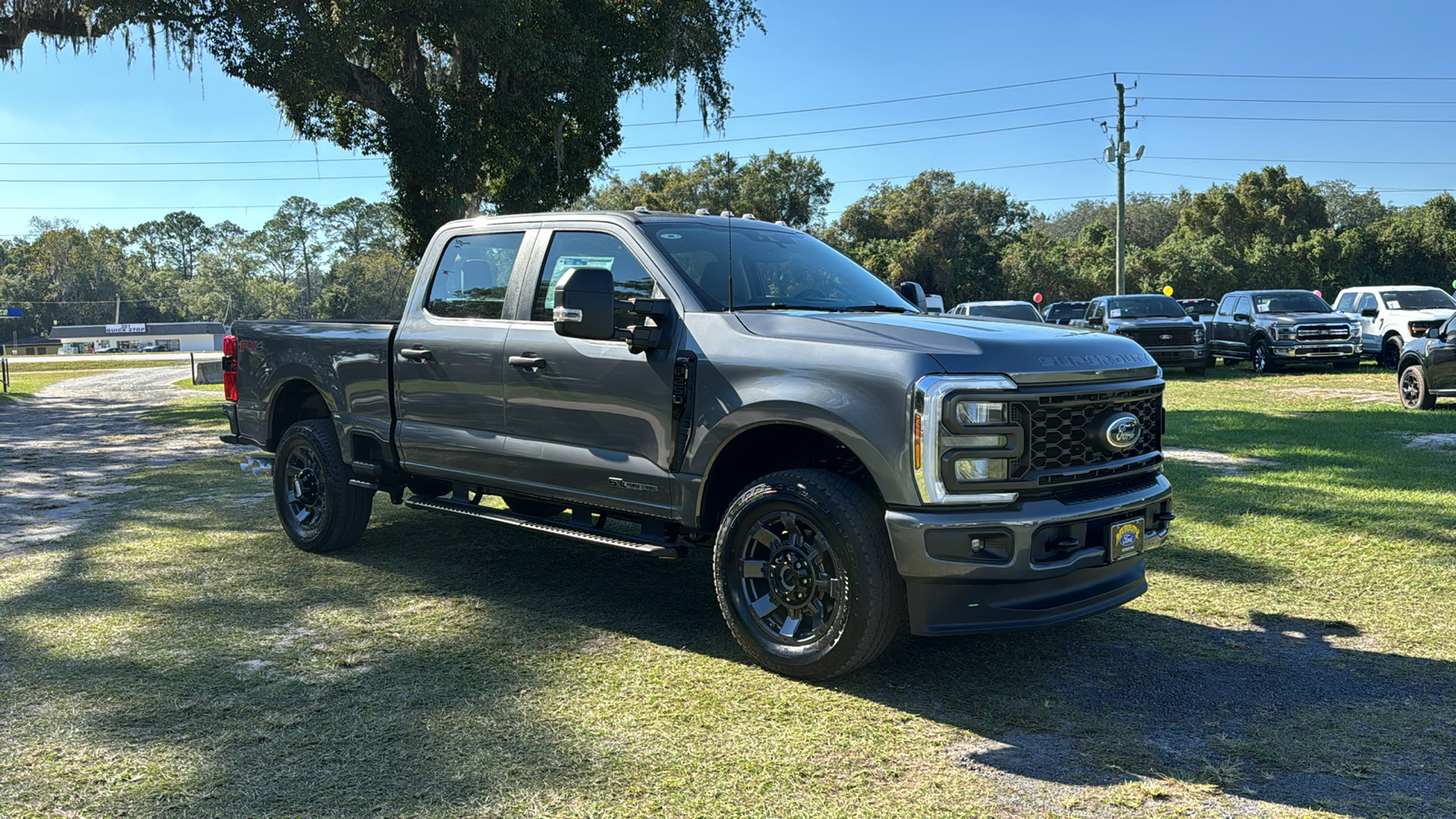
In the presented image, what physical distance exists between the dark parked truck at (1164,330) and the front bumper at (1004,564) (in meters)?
18.1

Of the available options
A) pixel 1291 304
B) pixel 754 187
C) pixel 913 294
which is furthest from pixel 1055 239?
pixel 913 294

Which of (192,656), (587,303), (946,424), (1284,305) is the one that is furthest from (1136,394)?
(1284,305)

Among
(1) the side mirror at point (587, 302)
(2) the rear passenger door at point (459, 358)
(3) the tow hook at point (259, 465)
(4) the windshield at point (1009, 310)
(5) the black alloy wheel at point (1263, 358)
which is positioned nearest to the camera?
(1) the side mirror at point (587, 302)

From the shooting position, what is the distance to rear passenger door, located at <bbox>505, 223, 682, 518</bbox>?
16.7 ft

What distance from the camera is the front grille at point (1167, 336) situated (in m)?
21.8

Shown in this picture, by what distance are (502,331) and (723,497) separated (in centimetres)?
161

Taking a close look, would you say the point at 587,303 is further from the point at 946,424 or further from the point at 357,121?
the point at 357,121

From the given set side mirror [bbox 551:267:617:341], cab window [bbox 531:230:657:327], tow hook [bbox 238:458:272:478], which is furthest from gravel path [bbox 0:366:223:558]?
side mirror [bbox 551:267:617:341]

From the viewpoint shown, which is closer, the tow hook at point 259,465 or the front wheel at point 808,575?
the front wheel at point 808,575

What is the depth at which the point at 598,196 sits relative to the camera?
63438 millimetres

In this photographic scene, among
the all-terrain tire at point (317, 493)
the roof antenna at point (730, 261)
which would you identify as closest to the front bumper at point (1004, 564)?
the roof antenna at point (730, 261)

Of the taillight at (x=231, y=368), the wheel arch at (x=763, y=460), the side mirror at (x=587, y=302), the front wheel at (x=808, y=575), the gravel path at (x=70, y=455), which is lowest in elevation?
the gravel path at (x=70, y=455)

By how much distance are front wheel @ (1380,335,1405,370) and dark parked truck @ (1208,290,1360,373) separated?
0.58m

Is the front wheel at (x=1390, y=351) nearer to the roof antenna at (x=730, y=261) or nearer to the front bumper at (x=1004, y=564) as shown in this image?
the roof antenna at (x=730, y=261)
